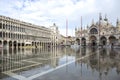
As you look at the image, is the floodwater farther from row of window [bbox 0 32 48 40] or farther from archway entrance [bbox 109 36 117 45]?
archway entrance [bbox 109 36 117 45]

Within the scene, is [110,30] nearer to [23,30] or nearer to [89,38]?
[89,38]

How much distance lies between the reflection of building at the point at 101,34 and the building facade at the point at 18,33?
34.7 meters

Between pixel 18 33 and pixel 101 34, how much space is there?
6306 centimetres

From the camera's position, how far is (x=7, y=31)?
6388 centimetres

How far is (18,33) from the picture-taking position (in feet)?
236

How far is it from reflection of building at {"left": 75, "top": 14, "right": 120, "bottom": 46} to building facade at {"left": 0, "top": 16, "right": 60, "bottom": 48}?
3469 cm

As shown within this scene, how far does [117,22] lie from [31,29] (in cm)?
6480

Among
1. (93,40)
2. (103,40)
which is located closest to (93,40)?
(93,40)

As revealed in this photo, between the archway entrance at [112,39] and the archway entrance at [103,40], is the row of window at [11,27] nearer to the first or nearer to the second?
the archway entrance at [103,40]

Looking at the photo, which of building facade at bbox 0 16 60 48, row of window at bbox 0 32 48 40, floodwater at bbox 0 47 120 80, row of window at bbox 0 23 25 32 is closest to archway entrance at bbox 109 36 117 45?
building facade at bbox 0 16 60 48

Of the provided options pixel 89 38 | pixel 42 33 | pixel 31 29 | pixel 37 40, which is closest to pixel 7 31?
pixel 31 29

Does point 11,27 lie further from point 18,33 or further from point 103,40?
point 103,40

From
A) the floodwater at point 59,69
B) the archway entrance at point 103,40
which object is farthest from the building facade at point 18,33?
the floodwater at point 59,69

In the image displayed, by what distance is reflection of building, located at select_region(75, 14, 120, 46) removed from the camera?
348 feet
